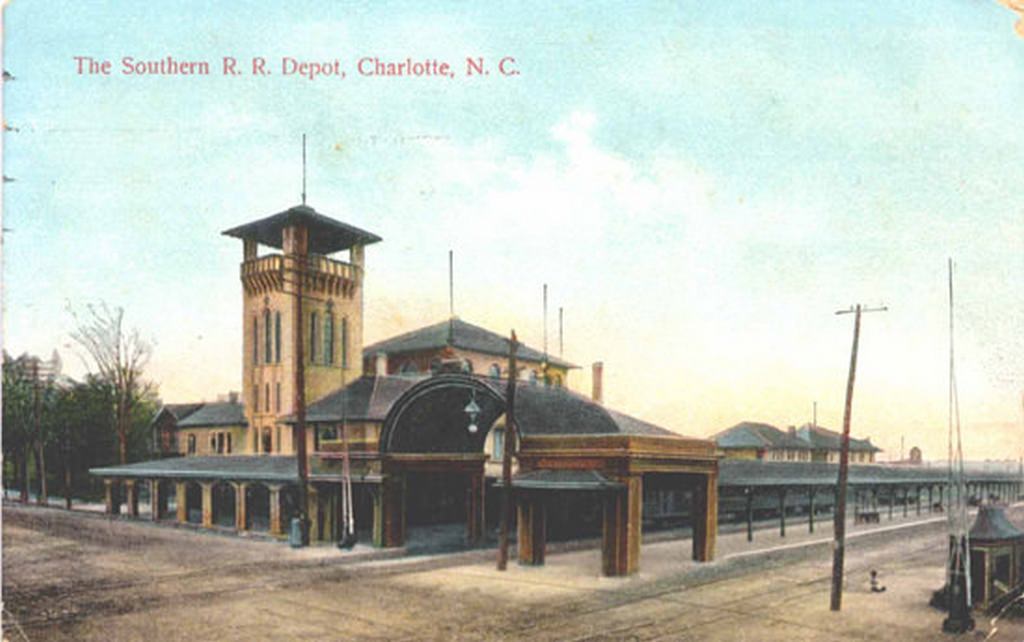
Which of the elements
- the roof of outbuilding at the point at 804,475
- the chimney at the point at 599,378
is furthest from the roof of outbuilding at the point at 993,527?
the roof of outbuilding at the point at 804,475

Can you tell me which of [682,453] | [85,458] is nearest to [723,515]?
[682,453]

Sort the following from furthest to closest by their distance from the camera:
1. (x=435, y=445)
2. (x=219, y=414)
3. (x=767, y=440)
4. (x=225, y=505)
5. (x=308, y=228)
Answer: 1. (x=225, y=505)
2. (x=219, y=414)
3. (x=435, y=445)
4. (x=767, y=440)
5. (x=308, y=228)

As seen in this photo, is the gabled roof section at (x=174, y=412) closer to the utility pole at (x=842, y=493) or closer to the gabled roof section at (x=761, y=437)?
the gabled roof section at (x=761, y=437)

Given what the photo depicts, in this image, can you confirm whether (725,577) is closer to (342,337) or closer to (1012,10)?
(342,337)

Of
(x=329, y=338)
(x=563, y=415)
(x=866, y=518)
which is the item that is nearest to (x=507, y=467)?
(x=563, y=415)

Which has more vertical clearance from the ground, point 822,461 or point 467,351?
point 467,351

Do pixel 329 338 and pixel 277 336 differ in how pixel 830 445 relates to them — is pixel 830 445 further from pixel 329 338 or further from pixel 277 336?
pixel 277 336
